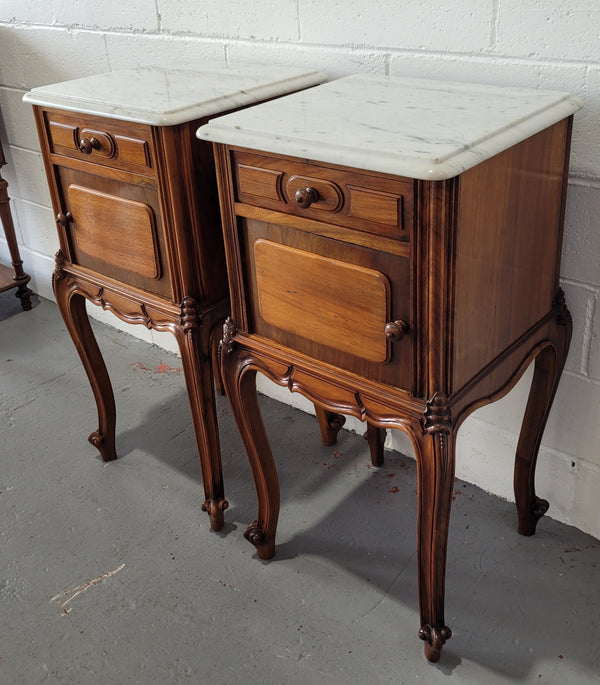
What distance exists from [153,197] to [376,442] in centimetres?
92

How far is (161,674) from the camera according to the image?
5.13ft

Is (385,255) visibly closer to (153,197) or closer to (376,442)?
(153,197)

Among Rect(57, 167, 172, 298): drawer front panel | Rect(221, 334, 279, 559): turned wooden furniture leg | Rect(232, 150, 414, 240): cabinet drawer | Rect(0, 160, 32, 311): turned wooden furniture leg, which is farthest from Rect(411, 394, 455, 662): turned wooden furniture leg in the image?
Rect(0, 160, 32, 311): turned wooden furniture leg

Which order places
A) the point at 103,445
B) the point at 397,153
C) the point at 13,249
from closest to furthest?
1. the point at 397,153
2. the point at 103,445
3. the point at 13,249

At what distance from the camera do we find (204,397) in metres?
1.76

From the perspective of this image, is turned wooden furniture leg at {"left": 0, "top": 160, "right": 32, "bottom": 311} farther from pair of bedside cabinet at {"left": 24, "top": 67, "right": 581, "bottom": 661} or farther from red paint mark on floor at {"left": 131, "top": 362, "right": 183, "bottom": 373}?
pair of bedside cabinet at {"left": 24, "top": 67, "right": 581, "bottom": 661}

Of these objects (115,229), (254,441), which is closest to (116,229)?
(115,229)

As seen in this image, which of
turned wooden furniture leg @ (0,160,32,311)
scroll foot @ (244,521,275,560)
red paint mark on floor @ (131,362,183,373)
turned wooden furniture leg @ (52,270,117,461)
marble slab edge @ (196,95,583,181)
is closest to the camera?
marble slab edge @ (196,95,583,181)

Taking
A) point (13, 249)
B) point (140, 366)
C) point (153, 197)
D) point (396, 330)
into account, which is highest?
point (153, 197)

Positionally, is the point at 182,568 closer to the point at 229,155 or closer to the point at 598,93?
the point at 229,155

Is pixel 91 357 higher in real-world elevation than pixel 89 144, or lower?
lower

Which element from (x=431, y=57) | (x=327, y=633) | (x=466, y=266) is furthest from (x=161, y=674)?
(x=431, y=57)

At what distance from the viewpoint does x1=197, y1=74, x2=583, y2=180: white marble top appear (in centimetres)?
115

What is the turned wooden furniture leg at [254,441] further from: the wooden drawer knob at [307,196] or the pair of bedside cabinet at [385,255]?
the wooden drawer knob at [307,196]
